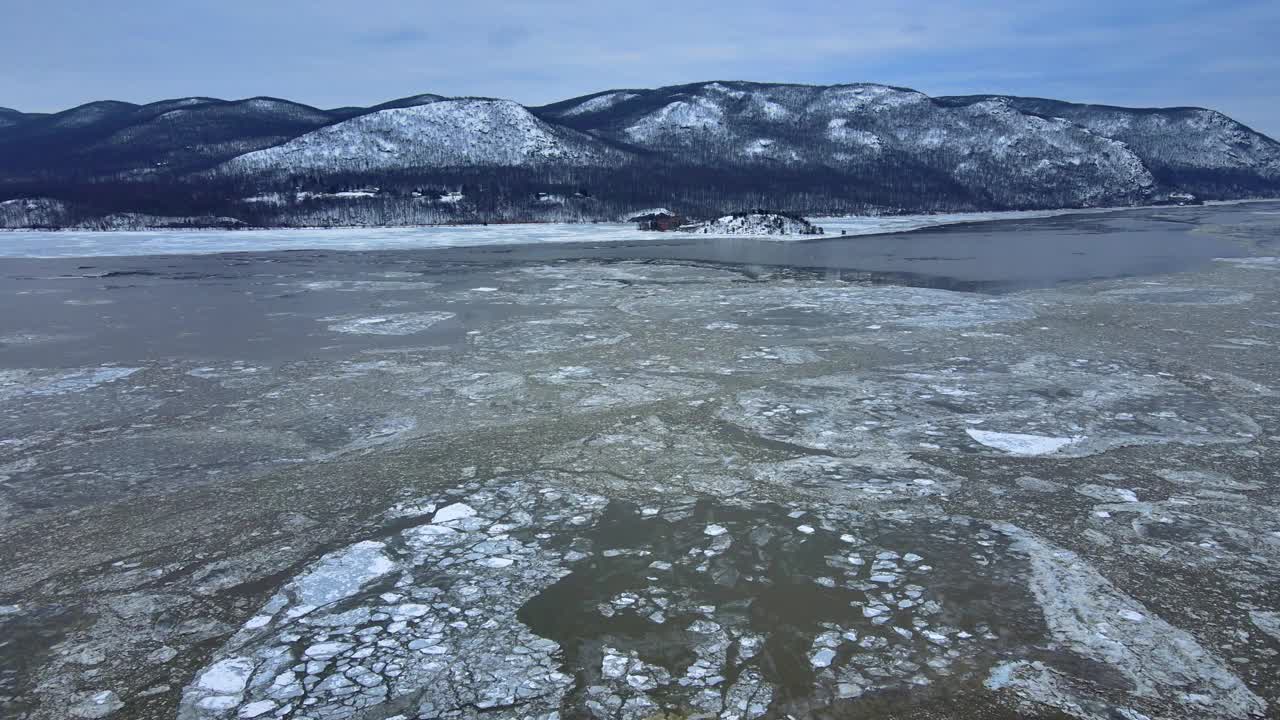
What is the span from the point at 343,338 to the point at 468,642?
10282mm

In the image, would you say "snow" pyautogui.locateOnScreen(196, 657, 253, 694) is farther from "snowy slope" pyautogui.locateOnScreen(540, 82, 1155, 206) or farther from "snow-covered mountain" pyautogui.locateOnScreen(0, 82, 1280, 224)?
"snowy slope" pyautogui.locateOnScreen(540, 82, 1155, 206)

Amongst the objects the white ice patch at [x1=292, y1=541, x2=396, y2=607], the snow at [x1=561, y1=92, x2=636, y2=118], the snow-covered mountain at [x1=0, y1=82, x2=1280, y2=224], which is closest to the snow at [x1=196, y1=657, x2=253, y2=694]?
the white ice patch at [x1=292, y1=541, x2=396, y2=607]

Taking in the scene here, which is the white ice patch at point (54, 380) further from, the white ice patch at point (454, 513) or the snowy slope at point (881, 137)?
the snowy slope at point (881, 137)

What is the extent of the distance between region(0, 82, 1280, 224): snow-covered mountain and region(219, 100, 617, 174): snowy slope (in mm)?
382

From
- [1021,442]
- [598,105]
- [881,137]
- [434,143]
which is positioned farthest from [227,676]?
[598,105]

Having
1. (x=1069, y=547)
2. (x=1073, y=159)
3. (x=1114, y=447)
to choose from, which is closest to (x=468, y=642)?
(x=1069, y=547)

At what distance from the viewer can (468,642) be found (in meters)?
4.39

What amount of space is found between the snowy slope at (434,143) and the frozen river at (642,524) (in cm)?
11695

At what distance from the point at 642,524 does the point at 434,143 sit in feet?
451

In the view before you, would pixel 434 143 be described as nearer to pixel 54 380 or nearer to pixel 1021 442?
pixel 54 380

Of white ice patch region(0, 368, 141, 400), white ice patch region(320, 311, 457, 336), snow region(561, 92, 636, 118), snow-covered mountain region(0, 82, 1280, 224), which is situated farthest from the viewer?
snow region(561, 92, 636, 118)

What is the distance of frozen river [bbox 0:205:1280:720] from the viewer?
13.2ft

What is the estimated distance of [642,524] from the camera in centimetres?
593

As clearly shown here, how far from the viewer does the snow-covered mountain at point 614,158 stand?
94.2 m
